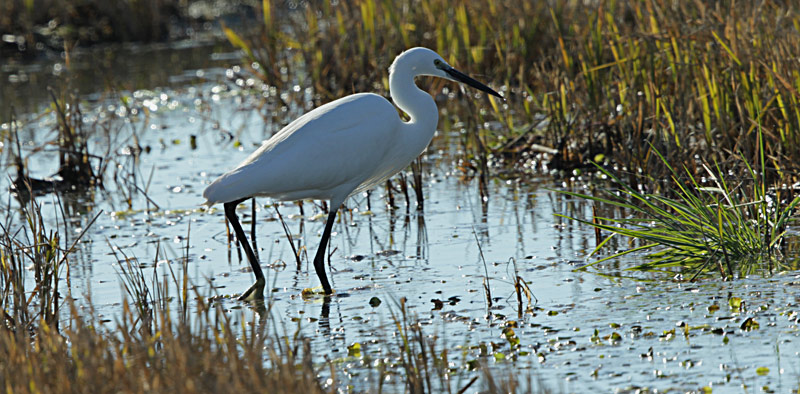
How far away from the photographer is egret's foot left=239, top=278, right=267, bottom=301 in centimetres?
533

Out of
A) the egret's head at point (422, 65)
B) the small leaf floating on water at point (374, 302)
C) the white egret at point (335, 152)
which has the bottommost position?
the small leaf floating on water at point (374, 302)

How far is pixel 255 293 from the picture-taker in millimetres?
5355

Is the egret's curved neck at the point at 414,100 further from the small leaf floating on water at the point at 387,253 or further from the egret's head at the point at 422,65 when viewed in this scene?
the small leaf floating on water at the point at 387,253

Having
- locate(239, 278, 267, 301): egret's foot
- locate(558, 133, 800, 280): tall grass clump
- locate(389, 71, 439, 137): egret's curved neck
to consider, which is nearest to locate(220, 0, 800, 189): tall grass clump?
locate(558, 133, 800, 280): tall grass clump

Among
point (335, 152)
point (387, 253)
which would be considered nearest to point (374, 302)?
point (335, 152)

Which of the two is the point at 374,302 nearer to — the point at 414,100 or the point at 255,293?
the point at 255,293

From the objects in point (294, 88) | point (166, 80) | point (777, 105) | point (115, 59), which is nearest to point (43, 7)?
point (115, 59)

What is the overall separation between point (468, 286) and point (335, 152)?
1041 mm

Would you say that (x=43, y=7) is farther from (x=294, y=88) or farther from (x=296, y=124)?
(x=296, y=124)

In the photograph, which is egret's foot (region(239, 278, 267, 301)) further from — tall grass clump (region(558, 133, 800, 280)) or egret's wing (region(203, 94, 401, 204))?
tall grass clump (region(558, 133, 800, 280))

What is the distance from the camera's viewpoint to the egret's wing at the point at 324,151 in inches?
216

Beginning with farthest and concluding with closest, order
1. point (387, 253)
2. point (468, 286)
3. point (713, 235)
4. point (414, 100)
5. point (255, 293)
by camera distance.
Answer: point (387, 253)
point (414, 100)
point (255, 293)
point (468, 286)
point (713, 235)

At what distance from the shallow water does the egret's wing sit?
1.70ft

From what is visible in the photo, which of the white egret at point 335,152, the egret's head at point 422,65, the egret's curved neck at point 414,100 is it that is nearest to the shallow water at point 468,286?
the white egret at point 335,152
